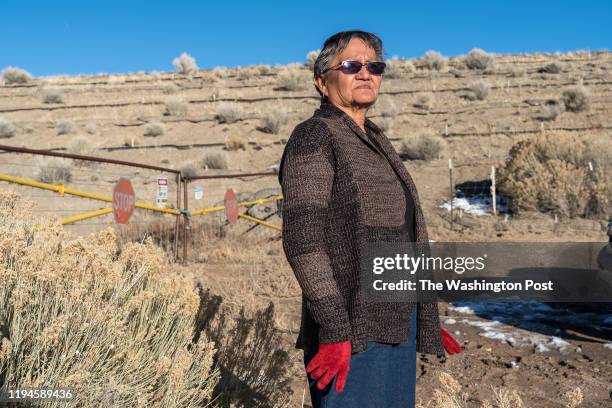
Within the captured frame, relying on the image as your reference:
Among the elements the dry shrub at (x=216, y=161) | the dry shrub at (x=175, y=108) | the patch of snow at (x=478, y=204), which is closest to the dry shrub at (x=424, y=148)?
the patch of snow at (x=478, y=204)

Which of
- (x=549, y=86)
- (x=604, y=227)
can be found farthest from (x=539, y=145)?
(x=549, y=86)

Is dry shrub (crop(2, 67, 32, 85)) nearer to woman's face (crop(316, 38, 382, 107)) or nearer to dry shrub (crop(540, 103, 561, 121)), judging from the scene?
dry shrub (crop(540, 103, 561, 121))

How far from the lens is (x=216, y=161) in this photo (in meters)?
19.1

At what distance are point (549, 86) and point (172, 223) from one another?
2102 cm

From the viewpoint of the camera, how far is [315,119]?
2.07 meters

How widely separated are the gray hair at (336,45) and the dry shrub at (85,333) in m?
1.39

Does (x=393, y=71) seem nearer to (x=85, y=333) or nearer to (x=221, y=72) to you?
(x=221, y=72)

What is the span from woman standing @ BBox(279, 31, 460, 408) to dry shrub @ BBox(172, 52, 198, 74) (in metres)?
38.6

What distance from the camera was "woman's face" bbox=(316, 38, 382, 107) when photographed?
7.20ft

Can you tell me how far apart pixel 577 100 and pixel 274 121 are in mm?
12300

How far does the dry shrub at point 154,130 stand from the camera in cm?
2316

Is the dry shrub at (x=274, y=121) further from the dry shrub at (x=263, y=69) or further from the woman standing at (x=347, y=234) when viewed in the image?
the woman standing at (x=347, y=234)

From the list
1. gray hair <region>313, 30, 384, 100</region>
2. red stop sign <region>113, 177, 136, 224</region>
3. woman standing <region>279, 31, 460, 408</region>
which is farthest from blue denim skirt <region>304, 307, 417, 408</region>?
red stop sign <region>113, 177, 136, 224</region>

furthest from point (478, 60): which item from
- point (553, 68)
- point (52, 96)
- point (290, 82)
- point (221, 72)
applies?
point (52, 96)
